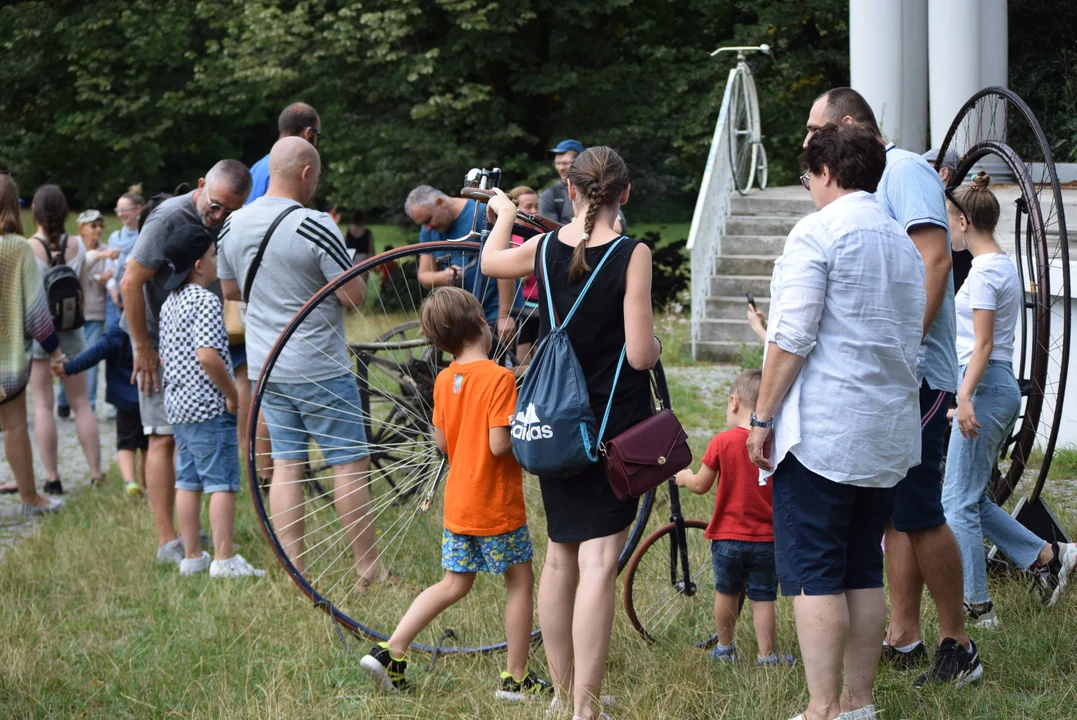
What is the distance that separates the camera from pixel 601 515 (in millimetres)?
3518

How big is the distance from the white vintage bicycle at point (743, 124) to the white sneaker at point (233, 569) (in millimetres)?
8045

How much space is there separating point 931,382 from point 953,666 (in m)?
0.91

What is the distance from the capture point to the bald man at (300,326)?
4.95 metres

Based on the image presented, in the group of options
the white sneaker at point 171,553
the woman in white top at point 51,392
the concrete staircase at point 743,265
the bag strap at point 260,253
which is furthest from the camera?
the concrete staircase at point 743,265

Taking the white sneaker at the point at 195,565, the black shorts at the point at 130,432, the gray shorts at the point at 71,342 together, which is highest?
the gray shorts at the point at 71,342

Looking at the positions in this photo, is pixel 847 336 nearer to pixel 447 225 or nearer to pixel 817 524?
pixel 817 524

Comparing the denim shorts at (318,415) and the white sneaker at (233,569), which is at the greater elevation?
the denim shorts at (318,415)

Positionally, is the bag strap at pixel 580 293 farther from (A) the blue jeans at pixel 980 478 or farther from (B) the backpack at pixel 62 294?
(B) the backpack at pixel 62 294

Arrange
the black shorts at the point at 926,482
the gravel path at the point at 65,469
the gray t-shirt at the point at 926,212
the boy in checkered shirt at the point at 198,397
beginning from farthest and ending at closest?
the gravel path at the point at 65,469 < the boy in checkered shirt at the point at 198,397 < the black shorts at the point at 926,482 < the gray t-shirt at the point at 926,212

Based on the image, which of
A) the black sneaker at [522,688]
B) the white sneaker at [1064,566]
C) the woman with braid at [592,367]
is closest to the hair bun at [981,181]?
the white sneaker at [1064,566]

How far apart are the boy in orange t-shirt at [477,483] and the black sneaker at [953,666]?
4.14 feet

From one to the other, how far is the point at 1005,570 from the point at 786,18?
13.4m

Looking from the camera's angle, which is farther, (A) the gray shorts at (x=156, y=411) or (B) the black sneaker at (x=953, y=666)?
(A) the gray shorts at (x=156, y=411)

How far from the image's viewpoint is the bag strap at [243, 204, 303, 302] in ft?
16.1
